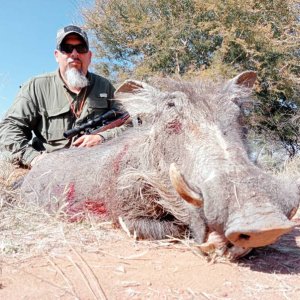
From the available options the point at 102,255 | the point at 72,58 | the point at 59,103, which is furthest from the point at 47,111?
the point at 102,255

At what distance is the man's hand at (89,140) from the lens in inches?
173

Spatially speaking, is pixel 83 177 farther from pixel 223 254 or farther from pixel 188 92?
pixel 223 254

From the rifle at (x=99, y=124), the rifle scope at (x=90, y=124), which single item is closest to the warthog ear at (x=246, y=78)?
the rifle at (x=99, y=124)

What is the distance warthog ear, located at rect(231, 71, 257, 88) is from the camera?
3.46m

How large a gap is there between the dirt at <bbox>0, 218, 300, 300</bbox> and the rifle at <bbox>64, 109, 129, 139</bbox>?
2.16 metres

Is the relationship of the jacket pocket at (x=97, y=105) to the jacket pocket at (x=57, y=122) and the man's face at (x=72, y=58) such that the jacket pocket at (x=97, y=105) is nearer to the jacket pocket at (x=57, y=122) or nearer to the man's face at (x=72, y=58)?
the jacket pocket at (x=57, y=122)

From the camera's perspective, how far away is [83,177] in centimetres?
367

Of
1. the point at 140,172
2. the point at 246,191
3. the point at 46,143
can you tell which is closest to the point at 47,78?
the point at 46,143

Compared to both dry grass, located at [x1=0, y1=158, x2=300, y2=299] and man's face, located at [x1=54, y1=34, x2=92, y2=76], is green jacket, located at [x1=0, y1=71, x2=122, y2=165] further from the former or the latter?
dry grass, located at [x1=0, y1=158, x2=300, y2=299]

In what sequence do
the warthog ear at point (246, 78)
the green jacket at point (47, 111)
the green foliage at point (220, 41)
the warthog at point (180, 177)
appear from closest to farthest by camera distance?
the warthog at point (180, 177) → the warthog ear at point (246, 78) → the green jacket at point (47, 111) → the green foliage at point (220, 41)

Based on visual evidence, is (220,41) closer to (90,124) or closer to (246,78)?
A: (90,124)

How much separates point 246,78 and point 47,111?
2619 millimetres

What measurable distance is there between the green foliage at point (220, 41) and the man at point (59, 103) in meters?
7.62

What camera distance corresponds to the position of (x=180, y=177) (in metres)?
2.33
